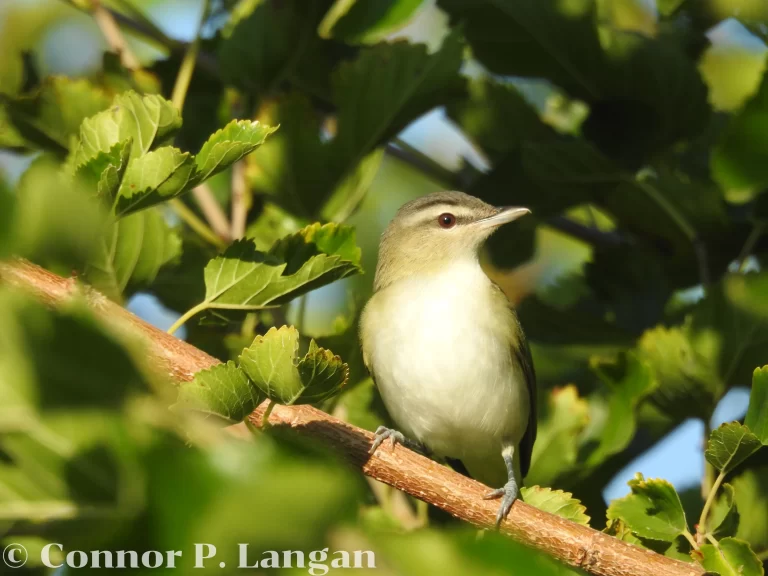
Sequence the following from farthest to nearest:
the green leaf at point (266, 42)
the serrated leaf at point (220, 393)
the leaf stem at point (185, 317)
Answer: the green leaf at point (266, 42) → the leaf stem at point (185, 317) → the serrated leaf at point (220, 393)

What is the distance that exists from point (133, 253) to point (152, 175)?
0.60 meters

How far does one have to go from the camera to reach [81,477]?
42.5 inches

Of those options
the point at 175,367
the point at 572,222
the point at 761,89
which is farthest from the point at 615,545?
the point at 572,222

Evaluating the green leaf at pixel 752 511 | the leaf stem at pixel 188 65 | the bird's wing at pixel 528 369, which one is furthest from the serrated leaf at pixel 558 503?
Result: the leaf stem at pixel 188 65

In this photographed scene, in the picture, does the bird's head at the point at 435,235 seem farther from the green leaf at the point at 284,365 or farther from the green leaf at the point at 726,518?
the green leaf at the point at 284,365

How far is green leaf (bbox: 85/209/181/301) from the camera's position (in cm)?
268

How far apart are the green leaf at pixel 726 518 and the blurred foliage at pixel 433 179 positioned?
0.04 ft

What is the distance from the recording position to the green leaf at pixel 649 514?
2.63 m

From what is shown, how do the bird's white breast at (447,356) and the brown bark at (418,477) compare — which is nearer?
the brown bark at (418,477)

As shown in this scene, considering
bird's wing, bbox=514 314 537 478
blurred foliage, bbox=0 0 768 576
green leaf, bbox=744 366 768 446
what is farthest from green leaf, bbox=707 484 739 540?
bird's wing, bbox=514 314 537 478

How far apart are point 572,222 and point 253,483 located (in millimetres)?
3765

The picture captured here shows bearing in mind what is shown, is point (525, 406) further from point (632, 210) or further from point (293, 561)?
point (293, 561)

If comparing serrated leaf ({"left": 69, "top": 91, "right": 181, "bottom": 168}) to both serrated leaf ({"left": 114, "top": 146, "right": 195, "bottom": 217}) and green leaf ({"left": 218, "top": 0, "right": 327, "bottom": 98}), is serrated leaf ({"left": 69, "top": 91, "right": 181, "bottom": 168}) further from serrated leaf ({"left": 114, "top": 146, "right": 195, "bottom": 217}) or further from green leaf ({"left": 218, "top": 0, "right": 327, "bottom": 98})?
green leaf ({"left": 218, "top": 0, "right": 327, "bottom": 98})

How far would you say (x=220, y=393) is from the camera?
218cm
